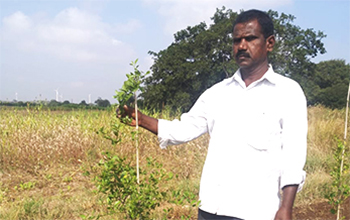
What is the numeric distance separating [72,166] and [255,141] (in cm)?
466

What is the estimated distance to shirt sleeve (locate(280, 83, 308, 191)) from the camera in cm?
167

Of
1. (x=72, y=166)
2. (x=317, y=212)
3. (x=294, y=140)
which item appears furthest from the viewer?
(x=72, y=166)

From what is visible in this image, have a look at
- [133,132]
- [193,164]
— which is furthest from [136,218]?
[193,164]

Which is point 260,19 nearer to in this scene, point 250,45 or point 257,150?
point 250,45

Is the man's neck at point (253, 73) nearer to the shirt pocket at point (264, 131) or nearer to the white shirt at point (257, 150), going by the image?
the white shirt at point (257, 150)

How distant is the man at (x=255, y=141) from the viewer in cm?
170

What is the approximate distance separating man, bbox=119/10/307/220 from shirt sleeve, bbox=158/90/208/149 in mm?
154

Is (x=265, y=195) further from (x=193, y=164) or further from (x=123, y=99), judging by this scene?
(x=193, y=164)

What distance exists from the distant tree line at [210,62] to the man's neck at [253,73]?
18811 millimetres

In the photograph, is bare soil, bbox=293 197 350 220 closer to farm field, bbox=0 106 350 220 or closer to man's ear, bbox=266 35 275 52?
farm field, bbox=0 106 350 220

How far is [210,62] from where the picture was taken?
71.8 ft

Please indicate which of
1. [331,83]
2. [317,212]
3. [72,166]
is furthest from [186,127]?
[331,83]

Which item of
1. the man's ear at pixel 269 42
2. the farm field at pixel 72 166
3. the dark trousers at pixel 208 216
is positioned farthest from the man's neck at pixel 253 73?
the farm field at pixel 72 166

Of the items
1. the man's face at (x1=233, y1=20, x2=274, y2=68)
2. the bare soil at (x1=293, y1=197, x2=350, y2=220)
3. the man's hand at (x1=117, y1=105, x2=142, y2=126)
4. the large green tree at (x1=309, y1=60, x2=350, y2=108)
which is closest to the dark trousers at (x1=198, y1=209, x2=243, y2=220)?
the man's hand at (x1=117, y1=105, x2=142, y2=126)
